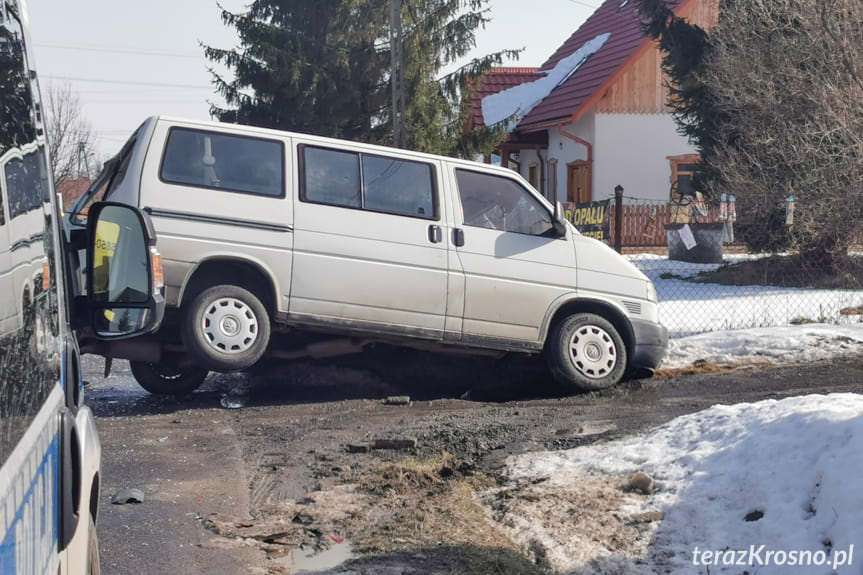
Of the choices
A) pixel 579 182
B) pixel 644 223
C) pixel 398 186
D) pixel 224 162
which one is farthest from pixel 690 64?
pixel 224 162

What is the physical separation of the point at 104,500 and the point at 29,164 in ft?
12.2

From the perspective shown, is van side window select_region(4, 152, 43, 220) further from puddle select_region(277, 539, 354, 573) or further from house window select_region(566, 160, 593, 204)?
house window select_region(566, 160, 593, 204)

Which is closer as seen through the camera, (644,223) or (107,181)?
(107,181)

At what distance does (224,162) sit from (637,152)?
1970cm

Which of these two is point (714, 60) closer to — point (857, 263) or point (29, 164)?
point (857, 263)

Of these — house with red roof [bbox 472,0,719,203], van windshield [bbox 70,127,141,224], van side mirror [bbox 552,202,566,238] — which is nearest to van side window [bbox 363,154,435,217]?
van side mirror [bbox 552,202,566,238]

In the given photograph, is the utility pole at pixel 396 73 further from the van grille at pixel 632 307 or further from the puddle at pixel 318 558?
the puddle at pixel 318 558

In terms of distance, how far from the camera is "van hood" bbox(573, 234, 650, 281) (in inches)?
341

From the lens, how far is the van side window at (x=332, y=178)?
25.9ft

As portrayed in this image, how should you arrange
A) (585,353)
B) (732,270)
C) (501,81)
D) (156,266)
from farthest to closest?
(501,81), (732,270), (585,353), (156,266)

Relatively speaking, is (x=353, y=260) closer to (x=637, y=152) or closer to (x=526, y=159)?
(x=637, y=152)

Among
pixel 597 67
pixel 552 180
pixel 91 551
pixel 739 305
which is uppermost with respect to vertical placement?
pixel 597 67

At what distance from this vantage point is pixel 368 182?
26.5ft

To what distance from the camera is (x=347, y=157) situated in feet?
26.5
